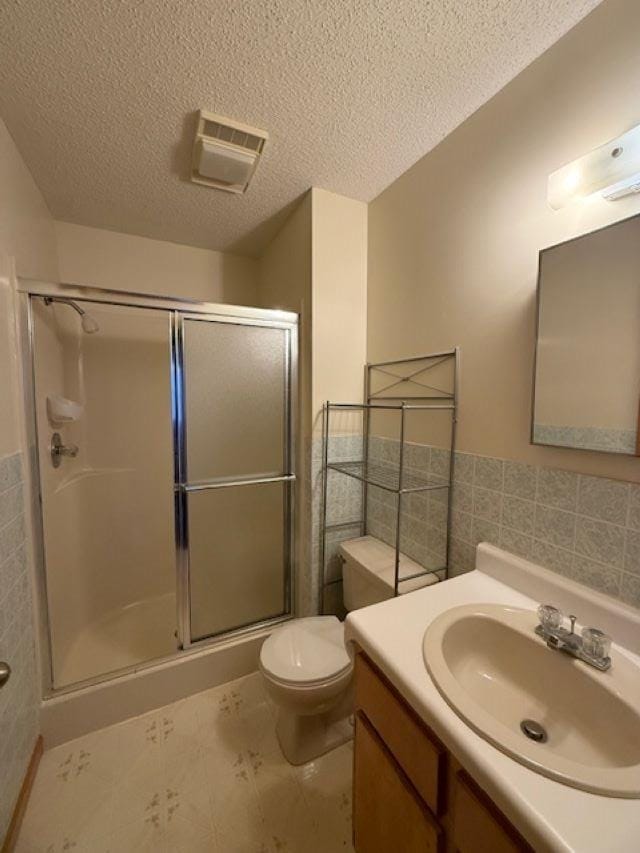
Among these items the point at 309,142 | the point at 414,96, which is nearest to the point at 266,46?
the point at 309,142

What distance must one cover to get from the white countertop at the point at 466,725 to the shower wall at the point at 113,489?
1.42m

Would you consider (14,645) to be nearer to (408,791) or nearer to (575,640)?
(408,791)

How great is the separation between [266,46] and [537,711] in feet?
6.13

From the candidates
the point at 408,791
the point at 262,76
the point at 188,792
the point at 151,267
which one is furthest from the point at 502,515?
the point at 151,267

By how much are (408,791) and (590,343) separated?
45.1 inches

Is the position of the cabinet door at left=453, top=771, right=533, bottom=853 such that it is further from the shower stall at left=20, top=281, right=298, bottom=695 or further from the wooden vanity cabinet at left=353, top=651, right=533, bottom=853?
the shower stall at left=20, top=281, right=298, bottom=695

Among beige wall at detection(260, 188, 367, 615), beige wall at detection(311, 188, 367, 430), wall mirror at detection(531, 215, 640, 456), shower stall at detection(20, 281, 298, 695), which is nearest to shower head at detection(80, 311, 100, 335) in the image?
shower stall at detection(20, 281, 298, 695)

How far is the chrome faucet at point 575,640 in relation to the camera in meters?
0.73

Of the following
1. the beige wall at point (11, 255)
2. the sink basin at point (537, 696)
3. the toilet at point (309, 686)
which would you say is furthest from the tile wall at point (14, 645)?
the sink basin at point (537, 696)

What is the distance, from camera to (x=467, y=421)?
126cm

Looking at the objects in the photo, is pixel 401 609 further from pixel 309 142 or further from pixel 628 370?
pixel 309 142

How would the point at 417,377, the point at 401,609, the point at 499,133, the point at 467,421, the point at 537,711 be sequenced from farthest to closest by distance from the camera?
the point at 417,377, the point at 467,421, the point at 499,133, the point at 401,609, the point at 537,711

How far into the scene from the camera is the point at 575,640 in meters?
0.77

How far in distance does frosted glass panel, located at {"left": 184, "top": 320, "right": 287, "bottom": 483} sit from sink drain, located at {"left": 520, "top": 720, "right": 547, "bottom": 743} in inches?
52.4
